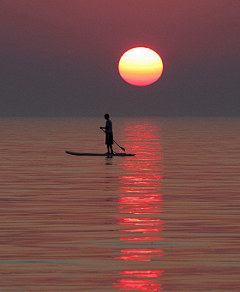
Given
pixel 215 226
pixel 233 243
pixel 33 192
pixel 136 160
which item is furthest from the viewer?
pixel 136 160

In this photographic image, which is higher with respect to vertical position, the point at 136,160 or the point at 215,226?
the point at 136,160

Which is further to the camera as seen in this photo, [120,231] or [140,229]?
[140,229]

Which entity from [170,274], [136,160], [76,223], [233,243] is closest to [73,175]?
[136,160]

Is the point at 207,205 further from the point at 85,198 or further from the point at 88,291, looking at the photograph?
the point at 88,291

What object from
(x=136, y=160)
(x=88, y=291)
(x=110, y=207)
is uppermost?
(x=136, y=160)

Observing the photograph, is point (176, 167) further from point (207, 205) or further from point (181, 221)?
point (181, 221)

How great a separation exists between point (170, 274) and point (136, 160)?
73.3ft

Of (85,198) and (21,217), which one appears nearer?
(21,217)

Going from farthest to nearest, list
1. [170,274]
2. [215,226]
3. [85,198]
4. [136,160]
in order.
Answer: [136,160] < [85,198] < [215,226] < [170,274]

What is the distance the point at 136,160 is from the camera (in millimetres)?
31828

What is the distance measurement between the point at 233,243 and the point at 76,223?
3.56 meters

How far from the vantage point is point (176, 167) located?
27.5m

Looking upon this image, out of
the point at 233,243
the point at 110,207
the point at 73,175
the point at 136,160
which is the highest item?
the point at 136,160

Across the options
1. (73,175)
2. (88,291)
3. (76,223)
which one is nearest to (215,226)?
(76,223)
